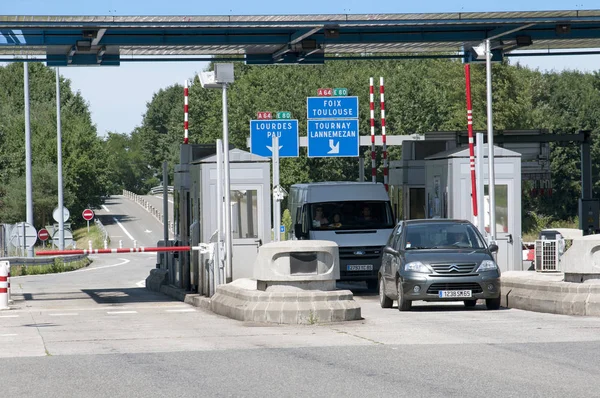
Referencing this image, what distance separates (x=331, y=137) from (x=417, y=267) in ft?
70.3

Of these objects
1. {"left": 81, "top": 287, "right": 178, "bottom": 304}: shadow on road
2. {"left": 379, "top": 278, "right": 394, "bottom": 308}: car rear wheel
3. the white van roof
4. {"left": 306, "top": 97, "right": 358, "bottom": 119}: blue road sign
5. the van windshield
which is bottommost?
{"left": 81, "top": 287, "right": 178, "bottom": 304}: shadow on road

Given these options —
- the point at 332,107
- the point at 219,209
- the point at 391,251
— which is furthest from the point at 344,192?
the point at 332,107

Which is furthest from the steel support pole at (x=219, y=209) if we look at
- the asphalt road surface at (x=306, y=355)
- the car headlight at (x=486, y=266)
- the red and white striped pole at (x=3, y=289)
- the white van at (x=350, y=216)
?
the car headlight at (x=486, y=266)

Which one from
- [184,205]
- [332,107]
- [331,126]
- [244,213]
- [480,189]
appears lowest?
[244,213]

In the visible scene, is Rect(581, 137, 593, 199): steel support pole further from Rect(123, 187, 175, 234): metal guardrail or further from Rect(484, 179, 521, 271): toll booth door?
Rect(123, 187, 175, 234): metal guardrail

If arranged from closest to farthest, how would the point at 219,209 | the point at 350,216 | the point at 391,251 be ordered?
1. the point at 391,251
2. the point at 219,209
3. the point at 350,216

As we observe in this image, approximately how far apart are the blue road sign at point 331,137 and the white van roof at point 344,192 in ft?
42.6

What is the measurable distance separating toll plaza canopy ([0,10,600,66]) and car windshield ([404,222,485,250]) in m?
5.26

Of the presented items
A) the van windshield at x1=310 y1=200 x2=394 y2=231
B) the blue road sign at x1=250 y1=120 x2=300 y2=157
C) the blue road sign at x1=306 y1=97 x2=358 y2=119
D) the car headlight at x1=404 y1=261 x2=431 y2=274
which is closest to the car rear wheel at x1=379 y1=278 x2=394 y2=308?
the car headlight at x1=404 y1=261 x2=431 y2=274

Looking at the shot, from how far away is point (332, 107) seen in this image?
4172 cm

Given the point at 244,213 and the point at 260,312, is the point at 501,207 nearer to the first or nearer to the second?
the point at 244,213

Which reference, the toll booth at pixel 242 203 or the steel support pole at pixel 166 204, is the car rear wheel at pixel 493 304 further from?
the steel support pole at pixel 166 204

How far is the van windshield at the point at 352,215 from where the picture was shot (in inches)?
1106

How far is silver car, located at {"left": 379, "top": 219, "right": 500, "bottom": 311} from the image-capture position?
798 inches
